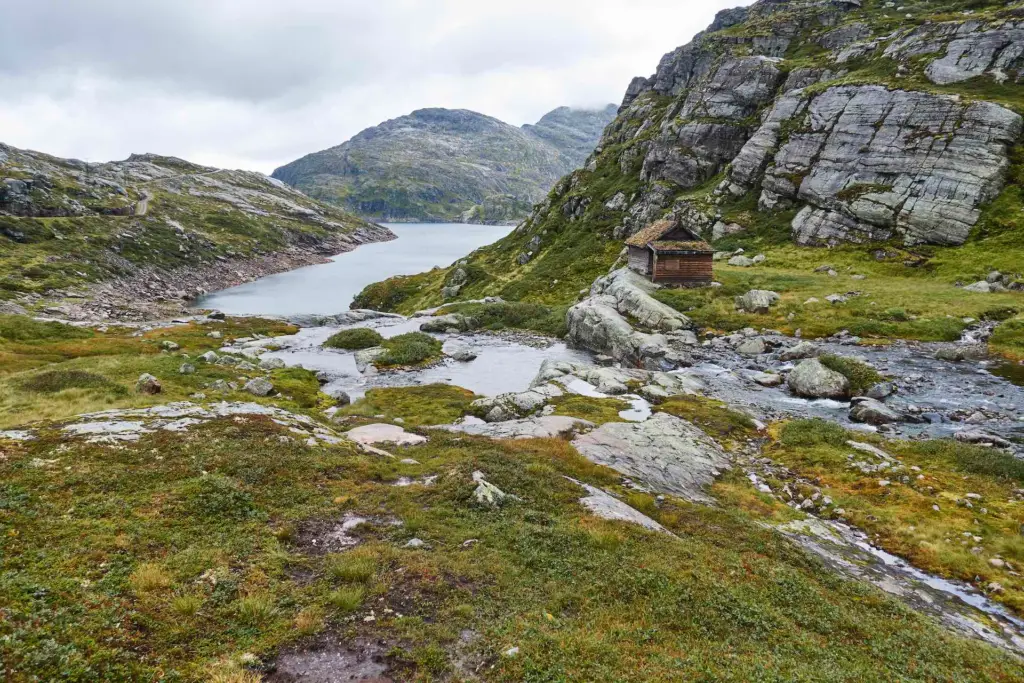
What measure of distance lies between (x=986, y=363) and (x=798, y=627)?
36.2 meters

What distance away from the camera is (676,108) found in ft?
368

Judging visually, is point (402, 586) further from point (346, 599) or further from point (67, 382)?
point (67, 382)

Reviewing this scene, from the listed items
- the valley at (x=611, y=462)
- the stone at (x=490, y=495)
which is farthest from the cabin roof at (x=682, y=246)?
the stone at (x=490, y=495)

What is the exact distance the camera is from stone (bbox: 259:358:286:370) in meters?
47.1

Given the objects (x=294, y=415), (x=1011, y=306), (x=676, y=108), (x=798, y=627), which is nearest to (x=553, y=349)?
(x=294, y=415)

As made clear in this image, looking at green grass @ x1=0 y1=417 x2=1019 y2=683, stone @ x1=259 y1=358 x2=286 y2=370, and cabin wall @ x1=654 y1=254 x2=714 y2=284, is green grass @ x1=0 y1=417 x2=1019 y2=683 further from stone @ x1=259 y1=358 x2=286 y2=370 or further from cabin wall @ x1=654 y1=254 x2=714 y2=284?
cabin wall @ x1=654 y1=254 x2=714 y2=284

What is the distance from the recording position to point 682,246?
201 ft

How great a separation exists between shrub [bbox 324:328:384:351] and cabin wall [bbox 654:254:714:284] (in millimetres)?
37593

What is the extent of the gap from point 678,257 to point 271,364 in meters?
49.0

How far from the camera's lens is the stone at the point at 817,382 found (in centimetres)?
3281

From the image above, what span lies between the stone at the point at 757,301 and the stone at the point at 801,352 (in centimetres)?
1158

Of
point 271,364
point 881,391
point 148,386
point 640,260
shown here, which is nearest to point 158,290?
point 271,364

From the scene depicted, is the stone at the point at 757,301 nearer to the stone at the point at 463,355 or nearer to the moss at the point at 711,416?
the moss at the point at 711,416

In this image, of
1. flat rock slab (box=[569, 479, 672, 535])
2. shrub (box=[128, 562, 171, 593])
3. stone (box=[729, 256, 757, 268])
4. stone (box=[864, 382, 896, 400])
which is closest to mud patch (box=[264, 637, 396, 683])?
shrub (box=[128, 562, 171, 593])
